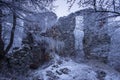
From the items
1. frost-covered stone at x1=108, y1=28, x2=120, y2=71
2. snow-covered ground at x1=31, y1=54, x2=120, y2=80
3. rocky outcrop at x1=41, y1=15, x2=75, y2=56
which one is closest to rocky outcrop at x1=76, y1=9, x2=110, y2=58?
frost-covered stone at x1=108, y1=28, x2=120, y2=71

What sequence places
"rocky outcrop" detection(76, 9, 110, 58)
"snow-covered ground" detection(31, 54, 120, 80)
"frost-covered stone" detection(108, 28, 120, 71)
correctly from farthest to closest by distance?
"rocky outcrop" detection(76, 9, 110, 58) → "frost-covered stone" detection(108, 28, 120, 71) → "snow-covered ground" detection(31, 54, 120, 80)

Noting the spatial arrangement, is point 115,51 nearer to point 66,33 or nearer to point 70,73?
point 70,73

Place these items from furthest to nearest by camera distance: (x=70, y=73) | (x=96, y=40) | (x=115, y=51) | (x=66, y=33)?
(x=66, y=33)
(x=96, y=40)
(x=115, y=51)
(x=70, y=73)

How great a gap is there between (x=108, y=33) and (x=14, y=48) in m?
7.08

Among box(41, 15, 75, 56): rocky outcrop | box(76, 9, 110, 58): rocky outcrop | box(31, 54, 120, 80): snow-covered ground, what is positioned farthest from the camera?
box(41, 15, 75, 56): rocky outcrop

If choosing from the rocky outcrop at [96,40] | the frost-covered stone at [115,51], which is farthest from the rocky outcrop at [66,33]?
the frost-covered stone at [115,51]

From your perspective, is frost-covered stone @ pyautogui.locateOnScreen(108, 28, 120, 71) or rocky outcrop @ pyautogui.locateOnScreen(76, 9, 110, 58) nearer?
frost-covered stone @ pyautogui.locateOnScreen(108, 28, 120, 71)

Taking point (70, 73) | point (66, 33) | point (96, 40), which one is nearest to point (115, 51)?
point (96, 40)

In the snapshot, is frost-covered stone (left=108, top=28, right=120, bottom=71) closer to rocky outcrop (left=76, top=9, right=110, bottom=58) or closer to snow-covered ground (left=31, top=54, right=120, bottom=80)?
rocky outcrop (left=76, top=9, right=110, bottom=58)

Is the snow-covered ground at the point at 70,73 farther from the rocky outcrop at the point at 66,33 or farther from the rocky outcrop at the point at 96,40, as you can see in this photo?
the rocky outcrop at the point at 66,33

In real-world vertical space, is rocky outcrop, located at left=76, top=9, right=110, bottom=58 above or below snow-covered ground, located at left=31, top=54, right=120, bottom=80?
above

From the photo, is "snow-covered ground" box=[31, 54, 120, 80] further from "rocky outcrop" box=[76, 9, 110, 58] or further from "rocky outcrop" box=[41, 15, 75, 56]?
"rocky outcrop" box=[41, 15, 75, 56]

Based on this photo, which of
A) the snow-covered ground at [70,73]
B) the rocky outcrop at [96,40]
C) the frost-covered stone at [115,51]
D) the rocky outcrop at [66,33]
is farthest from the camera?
the rocky outcrop at [66,33]

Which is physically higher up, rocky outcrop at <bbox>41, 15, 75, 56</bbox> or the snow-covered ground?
rocky outcrop at <bbox>41, 15, 75, 56</bbox>
